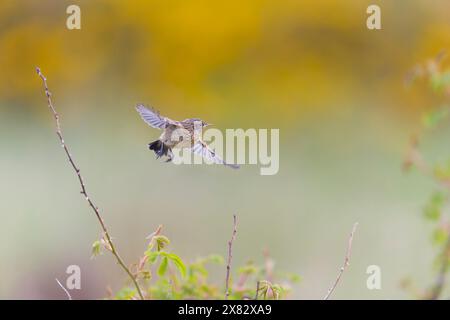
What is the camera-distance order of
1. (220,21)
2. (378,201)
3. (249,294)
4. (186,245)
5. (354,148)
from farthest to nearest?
(220,21)
(354,148)
(378,201)
(186,245)
(249,294)

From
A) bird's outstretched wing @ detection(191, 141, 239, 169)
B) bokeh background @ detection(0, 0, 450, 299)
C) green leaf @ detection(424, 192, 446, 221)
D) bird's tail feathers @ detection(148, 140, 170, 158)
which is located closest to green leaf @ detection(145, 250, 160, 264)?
bird's outstretched wing @ detection(191, 141, 239, 169)

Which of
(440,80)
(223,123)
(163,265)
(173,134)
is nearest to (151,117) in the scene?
(173,134)

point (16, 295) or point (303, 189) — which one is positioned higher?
point (303, 189)

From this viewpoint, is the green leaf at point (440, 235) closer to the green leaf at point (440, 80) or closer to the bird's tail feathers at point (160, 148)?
the green leaf at point (440, 80)

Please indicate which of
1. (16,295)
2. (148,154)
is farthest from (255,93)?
(16,295)

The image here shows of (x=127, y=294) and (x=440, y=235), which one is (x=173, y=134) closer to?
(x=127, y=294)

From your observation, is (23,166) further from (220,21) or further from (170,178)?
(220,21)
